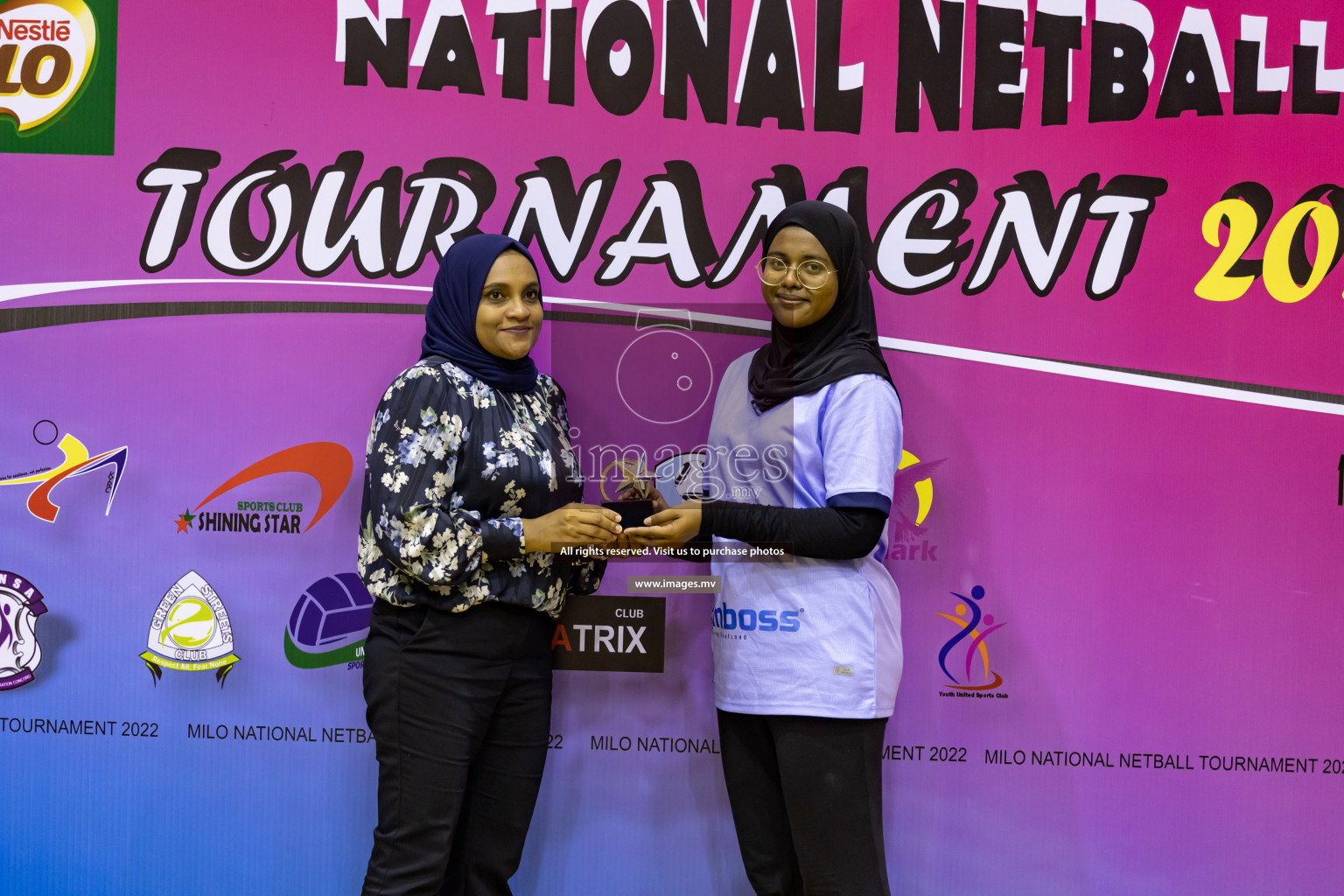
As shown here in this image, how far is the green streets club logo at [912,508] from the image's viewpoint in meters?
2.50

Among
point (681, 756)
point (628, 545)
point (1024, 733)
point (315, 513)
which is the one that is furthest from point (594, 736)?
point (1024, 733)

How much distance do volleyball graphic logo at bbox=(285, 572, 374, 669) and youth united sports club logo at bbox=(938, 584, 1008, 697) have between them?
159cm

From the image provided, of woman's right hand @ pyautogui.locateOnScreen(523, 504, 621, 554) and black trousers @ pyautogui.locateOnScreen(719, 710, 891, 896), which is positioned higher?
woman's right hand @ pyautogui.locateOnScreen(523, 504, 621, 554)

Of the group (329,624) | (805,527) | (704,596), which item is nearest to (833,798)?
(805,527)

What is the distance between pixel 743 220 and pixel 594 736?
1.47 metres

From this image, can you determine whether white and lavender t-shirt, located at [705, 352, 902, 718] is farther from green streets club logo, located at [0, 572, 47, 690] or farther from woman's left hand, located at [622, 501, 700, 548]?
green streets club logo, located at [0, 572, 47, 690]

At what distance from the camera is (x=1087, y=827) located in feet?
8.24

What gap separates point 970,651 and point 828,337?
3.39 feet

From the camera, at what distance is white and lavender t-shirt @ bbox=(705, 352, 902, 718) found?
1943 mm

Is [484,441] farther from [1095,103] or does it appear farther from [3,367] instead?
[1095,103]

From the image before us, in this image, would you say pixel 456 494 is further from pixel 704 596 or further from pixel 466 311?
pixel 704 596

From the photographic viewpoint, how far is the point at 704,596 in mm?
2559

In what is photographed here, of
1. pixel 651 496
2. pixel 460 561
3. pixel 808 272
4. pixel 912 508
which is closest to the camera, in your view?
pixel 460 561

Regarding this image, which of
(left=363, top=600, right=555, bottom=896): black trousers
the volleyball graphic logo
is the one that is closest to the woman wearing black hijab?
(left=363, top=600, right=555, bottom=896): black trousers
